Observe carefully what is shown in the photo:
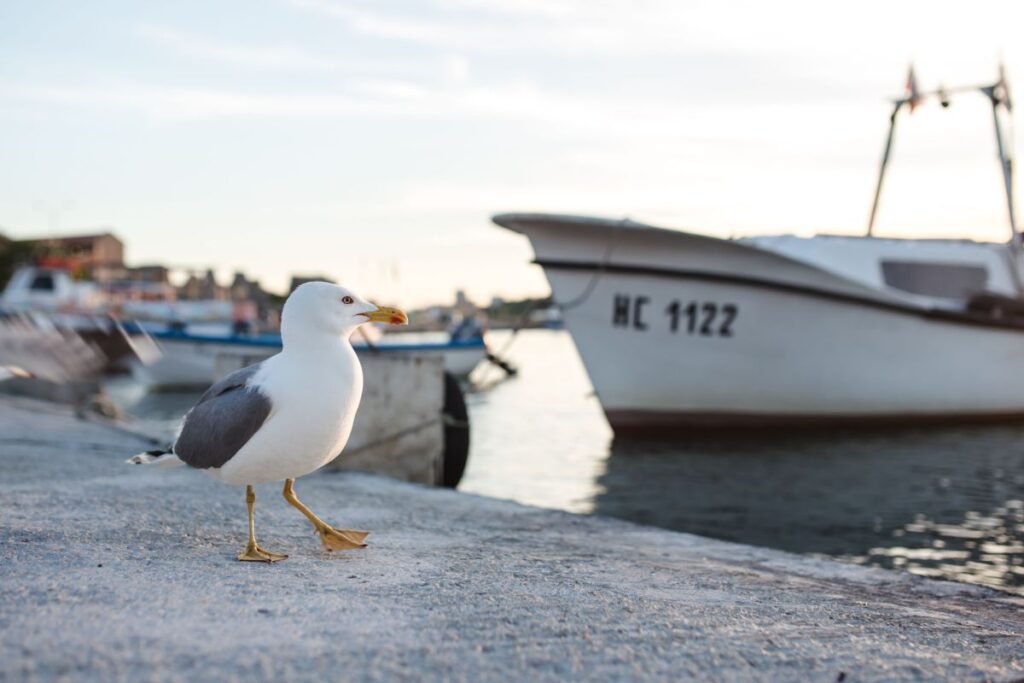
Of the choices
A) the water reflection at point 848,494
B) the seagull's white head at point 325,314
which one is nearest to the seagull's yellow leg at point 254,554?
the seagull's white head at point 325,314

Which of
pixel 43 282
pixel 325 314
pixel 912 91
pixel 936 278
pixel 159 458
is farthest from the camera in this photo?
pixel 43 282

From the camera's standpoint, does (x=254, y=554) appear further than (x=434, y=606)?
Yes

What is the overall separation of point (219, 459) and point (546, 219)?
31.7 feet

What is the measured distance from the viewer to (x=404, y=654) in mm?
2545

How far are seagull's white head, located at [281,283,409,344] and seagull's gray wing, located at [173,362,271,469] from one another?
270mm

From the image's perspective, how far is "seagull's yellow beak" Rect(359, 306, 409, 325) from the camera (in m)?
3.77

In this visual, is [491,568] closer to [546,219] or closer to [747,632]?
[747,632]

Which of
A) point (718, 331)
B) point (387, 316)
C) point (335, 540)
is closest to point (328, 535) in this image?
point (335, 540)

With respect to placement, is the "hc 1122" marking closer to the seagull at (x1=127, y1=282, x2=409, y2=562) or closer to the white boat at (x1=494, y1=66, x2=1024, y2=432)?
the white boat at (x1=494, y1=66, x2=1024, y2=432)

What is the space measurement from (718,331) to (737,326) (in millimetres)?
281

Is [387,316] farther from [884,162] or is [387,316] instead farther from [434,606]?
[884,162]

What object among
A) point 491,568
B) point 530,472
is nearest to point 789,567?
point 491,568

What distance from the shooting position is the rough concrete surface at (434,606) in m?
2.49

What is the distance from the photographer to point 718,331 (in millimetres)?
13914
